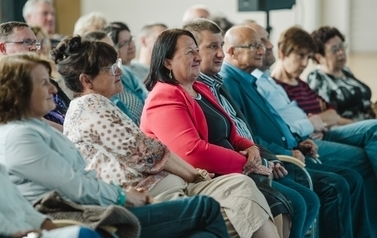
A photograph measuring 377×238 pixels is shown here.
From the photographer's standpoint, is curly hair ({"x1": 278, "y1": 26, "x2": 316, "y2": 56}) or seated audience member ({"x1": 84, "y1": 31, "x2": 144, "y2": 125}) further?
curly hair ({"x1": 278, "y1": 26, "x2": 316, "y2": 56})

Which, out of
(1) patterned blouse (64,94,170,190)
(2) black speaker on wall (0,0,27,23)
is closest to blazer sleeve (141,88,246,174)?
(1) patterned blouse (64,94,170,190)

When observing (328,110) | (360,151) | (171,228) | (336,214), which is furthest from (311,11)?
(171,228)

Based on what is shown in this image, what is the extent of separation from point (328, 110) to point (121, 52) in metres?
1.36

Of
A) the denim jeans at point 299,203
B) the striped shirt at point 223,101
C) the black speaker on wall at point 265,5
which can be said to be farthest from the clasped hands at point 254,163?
the black speaker on wall at point 265,5

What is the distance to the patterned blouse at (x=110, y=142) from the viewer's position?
322 cm

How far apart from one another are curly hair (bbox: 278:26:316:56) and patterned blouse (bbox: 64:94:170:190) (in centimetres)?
235

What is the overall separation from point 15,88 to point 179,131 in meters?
1.00

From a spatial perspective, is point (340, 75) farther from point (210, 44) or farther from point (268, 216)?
point (268, 216)

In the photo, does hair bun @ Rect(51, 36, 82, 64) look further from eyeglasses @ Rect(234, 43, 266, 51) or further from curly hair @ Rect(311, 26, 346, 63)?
curly hair @ Rect(311, 26, 346, 63)

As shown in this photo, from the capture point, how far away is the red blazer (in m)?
3.63

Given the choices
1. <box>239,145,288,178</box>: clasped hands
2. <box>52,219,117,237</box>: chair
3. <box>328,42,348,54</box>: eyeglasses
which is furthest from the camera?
<box>328,42,348,54</box>: eyeglasses

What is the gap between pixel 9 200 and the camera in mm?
2629

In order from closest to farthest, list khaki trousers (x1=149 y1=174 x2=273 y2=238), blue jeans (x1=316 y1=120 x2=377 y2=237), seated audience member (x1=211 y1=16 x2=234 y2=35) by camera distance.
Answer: khaki trousers (x1=149 y1=174 x2=273 y2=238)
blue jeans (x1=316 y1=120 x2=377 y2=237)
seated audience member (x1=211 y1=16 x2=234 y2=35)

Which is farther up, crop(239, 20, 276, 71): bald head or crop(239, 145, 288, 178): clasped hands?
crop(239, 20, 276, 71): bald head
